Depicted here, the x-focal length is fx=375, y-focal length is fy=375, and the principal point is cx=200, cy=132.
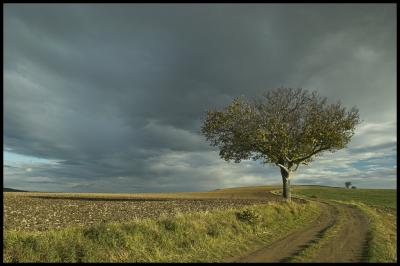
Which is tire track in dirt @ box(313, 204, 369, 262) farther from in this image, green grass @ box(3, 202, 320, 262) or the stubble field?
the stubble field

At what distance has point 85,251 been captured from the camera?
651 inches

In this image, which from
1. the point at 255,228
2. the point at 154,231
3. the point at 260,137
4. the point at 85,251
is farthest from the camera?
the point at 260,137

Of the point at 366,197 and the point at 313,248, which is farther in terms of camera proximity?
the point at 366,197

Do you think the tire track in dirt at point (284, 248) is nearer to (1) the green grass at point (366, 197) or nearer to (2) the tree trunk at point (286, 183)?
(2) the tree trunk at point (286, 183)

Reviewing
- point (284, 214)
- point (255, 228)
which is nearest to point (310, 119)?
point (284, 214)

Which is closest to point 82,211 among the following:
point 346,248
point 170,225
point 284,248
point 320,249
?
point 170,225

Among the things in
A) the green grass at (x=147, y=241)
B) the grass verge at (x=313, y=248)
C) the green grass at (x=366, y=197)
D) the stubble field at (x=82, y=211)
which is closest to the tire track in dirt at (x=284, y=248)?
the grass verge at (x=313, y=248)

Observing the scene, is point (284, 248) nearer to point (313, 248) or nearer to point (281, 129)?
point (313, 248)

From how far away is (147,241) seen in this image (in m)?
19.3

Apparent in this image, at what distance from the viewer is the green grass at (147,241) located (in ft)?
52.2

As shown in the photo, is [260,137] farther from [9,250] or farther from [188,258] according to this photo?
[9,250]

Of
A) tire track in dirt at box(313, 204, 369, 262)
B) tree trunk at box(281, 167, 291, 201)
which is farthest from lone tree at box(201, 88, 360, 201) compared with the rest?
tire track in dirt at box(313, 204, 369, 262)

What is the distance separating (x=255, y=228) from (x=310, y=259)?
961cm

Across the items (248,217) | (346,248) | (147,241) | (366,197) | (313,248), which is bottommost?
(366,197)
